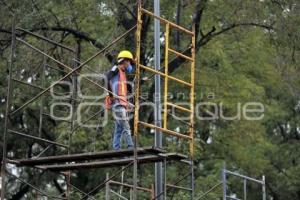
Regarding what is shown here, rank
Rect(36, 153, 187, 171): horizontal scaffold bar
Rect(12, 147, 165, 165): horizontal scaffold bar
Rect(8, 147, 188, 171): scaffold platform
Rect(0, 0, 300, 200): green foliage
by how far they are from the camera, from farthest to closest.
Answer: Rect(0, 0, 300, 200): green foliage → Rect(36, 153, 187, 171): horizontal scaffold bar → Rect(8, 147, 188, 171): scaffold platform → Rect(12, 147, 165, 165): horizontal scaffold bar

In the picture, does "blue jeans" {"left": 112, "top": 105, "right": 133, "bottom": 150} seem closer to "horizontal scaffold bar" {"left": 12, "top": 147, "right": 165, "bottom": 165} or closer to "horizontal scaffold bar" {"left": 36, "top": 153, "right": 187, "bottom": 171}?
"horizontal scaffold bar" {"left": 36, "top": 153, "right": 187, "bottom": 171}

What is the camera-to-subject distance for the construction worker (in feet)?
38.2

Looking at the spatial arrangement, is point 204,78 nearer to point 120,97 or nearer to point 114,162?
point 120,97

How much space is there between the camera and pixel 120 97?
11.6 metres

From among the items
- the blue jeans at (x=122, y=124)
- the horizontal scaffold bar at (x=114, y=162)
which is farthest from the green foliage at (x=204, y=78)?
the blue jeans at (x=122, y=124)

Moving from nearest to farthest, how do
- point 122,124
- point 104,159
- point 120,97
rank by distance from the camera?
point 120,97 < point 122,124 < point 104,159

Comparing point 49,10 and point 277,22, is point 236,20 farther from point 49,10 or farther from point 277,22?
point 49,10

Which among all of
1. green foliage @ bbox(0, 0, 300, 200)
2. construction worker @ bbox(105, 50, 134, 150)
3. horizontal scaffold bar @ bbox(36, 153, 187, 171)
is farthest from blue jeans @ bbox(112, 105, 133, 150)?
green foliage @ bbox(0, 0, 300, 200)

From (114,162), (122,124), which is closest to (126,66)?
(122,124)

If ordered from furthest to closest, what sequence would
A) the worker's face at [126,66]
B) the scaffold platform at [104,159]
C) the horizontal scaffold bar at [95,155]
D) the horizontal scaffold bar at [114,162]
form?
the worker's face at [126,66]
the horizontal scaffold bar at [114,162]
the scaffold platform at [104,159]
the horizontal scaffold bar at [95,155]

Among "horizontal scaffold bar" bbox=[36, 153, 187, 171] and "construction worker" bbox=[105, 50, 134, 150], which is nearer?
"horizontal scaffold bar" bbox=[36, 153, 187, 171]

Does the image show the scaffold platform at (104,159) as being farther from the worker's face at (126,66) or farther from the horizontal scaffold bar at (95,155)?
the worker's face at (126,66)

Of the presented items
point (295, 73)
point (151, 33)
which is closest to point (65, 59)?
point (151, 33)

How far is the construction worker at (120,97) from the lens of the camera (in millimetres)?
11640
